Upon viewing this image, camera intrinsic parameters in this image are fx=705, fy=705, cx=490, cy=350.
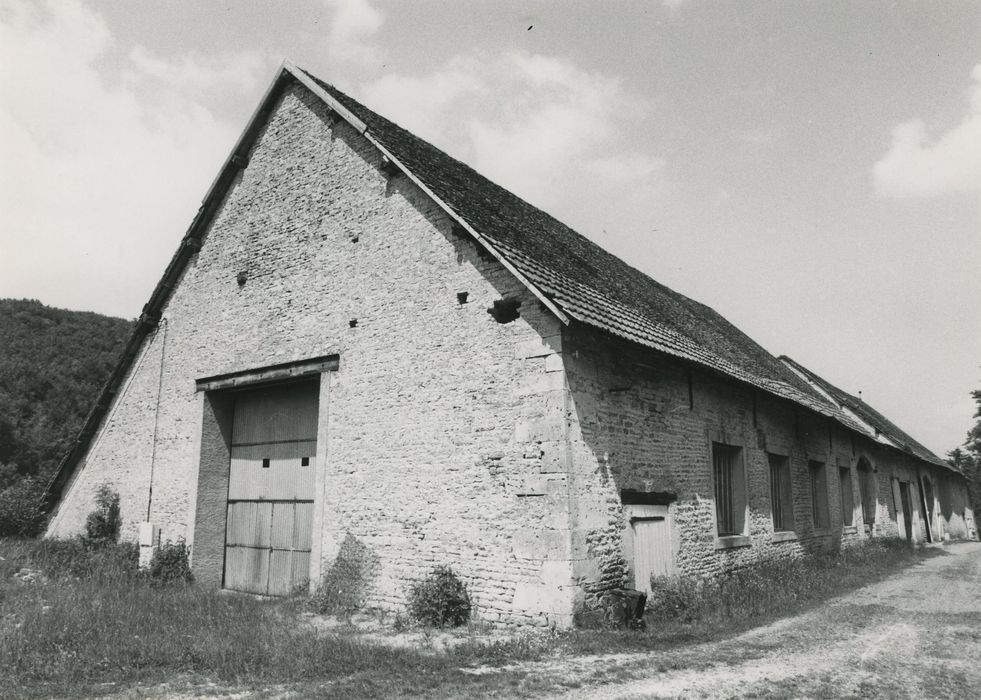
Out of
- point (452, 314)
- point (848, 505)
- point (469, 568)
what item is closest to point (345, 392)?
point (452, 314)

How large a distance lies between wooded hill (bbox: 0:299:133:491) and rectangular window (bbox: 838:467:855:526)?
88.5 ft

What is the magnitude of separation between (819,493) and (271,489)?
39.0 feet

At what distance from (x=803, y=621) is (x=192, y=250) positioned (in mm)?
11556

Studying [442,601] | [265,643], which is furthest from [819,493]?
[265,643]

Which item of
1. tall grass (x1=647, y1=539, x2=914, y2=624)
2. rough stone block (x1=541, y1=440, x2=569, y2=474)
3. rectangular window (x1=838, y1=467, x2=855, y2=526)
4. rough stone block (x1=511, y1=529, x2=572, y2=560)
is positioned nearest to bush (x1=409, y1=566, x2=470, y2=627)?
rough stone block (x1=511, y1=529, x2=572, y2=560)

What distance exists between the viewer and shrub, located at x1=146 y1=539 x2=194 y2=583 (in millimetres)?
11336

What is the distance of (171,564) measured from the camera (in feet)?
37.7

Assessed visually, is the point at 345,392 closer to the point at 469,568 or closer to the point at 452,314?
the point at 452,314

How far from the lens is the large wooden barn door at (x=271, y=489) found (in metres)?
10.9

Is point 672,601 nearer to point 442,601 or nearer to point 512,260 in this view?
point 442,601

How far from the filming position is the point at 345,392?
10.1m

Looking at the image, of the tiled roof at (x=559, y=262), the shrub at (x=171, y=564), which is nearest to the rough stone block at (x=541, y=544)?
the tiled roof at (x=559, y=262)

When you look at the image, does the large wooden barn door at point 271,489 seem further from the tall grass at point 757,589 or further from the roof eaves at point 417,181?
the tall grass at point 757,589

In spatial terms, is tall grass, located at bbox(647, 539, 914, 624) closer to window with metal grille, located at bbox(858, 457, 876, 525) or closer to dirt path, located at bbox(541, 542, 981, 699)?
dirt path, located at bbox(541, 542, 981, 699)
